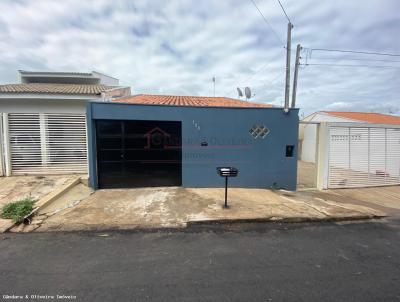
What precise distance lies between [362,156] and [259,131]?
4.46 metres

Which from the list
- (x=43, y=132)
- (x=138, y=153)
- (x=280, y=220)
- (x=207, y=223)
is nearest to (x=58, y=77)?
(x=43, y=132)

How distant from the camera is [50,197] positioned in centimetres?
620

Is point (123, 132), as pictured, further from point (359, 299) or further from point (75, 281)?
point (359, 299)

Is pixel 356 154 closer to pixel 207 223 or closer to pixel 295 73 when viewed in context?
pixel 295 73

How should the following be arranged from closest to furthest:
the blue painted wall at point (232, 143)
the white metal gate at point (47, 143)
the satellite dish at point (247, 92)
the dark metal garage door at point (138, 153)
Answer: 1. the dark metal garage door at point (138, 153)
2. the blue painted wall at point (232, 143)
3. the white metal gate at point (47, 143)
4. the satellite dish at point (247, 92)

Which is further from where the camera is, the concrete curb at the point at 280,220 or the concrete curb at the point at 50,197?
the concrete curb at the point at 280,220

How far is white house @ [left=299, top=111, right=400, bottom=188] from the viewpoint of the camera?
8773 millimetres

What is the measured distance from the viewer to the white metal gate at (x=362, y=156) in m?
8.84

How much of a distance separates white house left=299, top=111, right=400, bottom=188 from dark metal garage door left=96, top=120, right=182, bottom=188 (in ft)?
16.4

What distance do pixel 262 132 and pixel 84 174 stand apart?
689 centimetres

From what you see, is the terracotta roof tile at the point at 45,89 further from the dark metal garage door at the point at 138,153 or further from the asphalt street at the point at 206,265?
the asphalt street at the point at 206,265

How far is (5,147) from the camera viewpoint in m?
8.44

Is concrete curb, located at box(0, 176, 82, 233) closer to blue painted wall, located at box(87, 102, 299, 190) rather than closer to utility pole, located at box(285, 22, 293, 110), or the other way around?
blue painted wall, located at box(87, 102, 299, 190)

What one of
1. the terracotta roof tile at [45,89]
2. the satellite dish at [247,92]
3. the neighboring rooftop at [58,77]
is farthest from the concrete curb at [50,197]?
the neighboring rooftop at [58,77]
